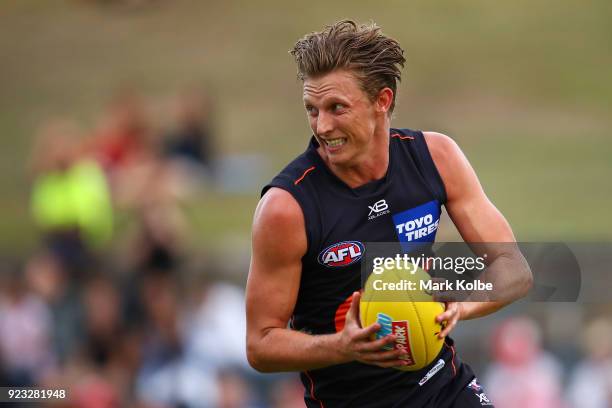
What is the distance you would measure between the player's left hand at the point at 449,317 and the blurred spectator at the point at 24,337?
625cm

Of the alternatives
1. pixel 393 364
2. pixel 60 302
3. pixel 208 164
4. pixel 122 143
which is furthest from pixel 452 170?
pixel 208 164

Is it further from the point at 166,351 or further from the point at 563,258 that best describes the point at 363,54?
the point at 166,351

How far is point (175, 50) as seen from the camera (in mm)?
21516

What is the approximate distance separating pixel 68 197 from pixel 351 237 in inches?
319

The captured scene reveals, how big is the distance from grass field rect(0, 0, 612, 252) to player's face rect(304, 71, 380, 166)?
40.0ft

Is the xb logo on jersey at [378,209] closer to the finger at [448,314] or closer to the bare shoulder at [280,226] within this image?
the bare shoulder at [280,226]

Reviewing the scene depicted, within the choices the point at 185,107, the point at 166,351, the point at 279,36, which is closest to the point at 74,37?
the point at 279,36

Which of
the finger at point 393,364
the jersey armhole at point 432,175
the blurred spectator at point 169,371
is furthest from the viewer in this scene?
the blurred spectator at point 169,371

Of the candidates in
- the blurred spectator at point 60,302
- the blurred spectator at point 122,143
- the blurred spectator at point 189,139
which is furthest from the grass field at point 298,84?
the blurred spectator at point 60,302

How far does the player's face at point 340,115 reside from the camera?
171 inches

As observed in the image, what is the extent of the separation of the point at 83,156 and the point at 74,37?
10155 millimetres

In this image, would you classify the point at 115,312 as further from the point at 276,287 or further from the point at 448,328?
the point at 448,328

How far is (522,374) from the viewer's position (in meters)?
→ 8.82

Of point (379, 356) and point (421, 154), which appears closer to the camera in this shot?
point (379, 356)
